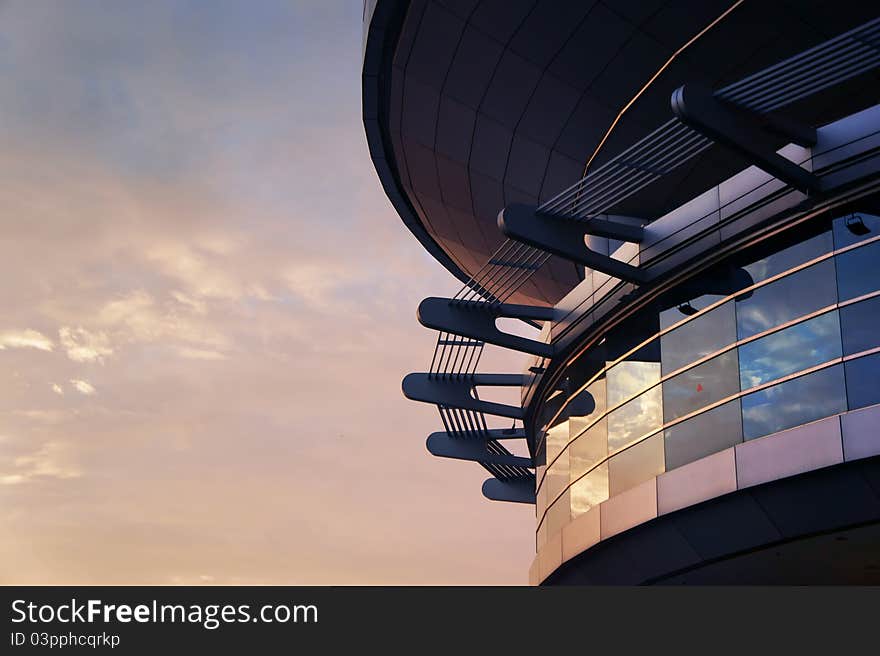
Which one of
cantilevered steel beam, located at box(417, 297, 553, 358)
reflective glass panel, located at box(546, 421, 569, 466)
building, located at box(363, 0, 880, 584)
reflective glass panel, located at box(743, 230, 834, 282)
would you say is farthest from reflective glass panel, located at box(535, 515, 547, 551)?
reflective glass panel, located at box(743, 230, 834, 282)

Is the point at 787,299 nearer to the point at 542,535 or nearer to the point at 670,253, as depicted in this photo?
the point at 670,253

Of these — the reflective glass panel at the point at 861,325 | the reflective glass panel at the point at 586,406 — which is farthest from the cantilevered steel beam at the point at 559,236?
the reflective glass panel at the point at 861,325

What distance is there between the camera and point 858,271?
1603 centimetres

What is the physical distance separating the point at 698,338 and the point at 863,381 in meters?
3.61

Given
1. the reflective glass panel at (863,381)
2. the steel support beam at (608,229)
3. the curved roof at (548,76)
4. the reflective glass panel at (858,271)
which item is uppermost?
the curved roof at (548,76)

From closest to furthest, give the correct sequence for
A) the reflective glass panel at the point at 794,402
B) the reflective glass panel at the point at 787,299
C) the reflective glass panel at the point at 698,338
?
1. the reflective glass panel at the point at 794,402
2. the reflective glass panel at the point at 787,299
3. the reflective glass panel at the point at 698,338

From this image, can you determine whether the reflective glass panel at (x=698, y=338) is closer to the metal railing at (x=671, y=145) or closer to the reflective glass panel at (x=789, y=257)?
the reflective glass panel at (x=789, y=257)

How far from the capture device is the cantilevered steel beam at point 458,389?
26938 mm

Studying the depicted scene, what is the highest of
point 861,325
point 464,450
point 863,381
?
point 464,450

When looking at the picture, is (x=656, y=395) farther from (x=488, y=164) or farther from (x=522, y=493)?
(x=522, y=493)

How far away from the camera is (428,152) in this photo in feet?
86.1

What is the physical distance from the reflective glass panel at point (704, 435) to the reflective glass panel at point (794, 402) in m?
0.26

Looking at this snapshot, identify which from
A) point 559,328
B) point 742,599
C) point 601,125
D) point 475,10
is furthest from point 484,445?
point 742,599

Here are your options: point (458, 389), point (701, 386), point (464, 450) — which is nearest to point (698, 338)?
point (701, 386)
